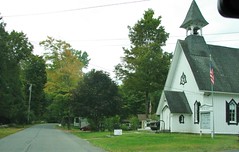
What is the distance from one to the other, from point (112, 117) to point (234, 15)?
47.7 meters

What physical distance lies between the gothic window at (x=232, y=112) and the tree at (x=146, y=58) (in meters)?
16.0

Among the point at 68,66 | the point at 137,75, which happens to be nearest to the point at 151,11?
the point at 137,75

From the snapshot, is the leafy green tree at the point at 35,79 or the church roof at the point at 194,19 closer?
the church roof at the point at 194,19

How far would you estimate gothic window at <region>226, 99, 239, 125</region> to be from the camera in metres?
38.7

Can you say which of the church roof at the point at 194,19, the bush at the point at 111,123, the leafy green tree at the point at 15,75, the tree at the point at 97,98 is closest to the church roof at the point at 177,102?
the tree at the point at 97,98

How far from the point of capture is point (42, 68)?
303ft

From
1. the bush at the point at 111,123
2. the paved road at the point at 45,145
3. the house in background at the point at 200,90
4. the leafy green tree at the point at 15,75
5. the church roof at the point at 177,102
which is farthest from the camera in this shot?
the leafy green tree at the point at 15,75

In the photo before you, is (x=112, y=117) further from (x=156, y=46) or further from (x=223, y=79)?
(x=223, y=79)

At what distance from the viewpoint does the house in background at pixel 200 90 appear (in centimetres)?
3778

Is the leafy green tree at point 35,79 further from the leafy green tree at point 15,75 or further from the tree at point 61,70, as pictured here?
the tree at point 61,70

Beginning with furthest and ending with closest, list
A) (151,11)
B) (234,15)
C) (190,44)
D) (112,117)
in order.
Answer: (151,11) → (112,117) → (190,44) → (234,15)

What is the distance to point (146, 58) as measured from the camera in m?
52.2

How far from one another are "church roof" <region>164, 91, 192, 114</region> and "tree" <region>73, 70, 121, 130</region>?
817 cm

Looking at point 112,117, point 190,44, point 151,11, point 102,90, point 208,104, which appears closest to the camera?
point 208,104
